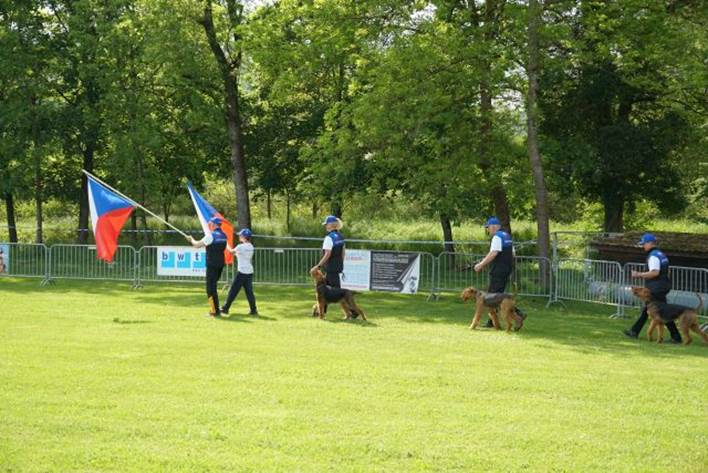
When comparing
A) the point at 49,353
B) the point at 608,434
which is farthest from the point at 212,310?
the point at 608,434

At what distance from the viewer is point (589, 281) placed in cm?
2012

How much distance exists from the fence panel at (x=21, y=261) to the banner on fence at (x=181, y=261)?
4165 millimetres

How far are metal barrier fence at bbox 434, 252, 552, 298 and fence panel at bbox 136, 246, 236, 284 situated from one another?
5.46 metres

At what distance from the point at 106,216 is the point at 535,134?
10.00 meters

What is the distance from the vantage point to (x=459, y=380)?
10.8 m

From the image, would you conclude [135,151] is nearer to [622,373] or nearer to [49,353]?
[49,353]

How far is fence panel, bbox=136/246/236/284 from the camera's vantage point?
23.8 meters

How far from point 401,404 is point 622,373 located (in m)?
3.80

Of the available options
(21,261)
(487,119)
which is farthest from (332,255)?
(21,261)

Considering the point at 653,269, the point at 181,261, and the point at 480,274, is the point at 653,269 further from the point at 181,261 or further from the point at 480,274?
the point at 181,261

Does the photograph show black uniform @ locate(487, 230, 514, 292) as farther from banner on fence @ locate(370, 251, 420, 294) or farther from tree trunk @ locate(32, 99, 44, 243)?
tree trunk @ locate(32, 99, 44, 243)

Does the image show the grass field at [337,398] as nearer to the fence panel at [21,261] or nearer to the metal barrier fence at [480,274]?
the metal barrier fence at [480,274]

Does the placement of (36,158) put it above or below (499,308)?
above

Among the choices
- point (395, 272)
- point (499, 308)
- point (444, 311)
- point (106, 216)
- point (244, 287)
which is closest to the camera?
point (499, 308)
